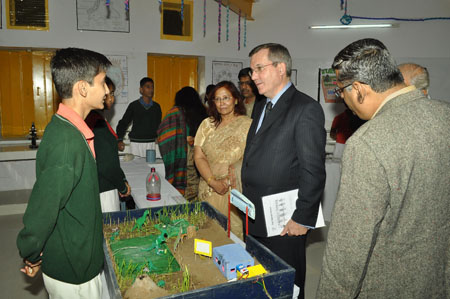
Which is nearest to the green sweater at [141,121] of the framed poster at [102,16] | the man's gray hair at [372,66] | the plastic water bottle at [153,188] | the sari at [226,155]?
the framed poster at [102,16]

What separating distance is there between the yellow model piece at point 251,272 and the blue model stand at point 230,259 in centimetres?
2

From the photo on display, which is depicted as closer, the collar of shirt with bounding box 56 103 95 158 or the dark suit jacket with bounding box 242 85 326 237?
the collar of shirt with bounding box 56 103 95 158

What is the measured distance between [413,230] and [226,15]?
16.8 feet

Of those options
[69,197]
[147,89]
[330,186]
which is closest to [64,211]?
[69,197]

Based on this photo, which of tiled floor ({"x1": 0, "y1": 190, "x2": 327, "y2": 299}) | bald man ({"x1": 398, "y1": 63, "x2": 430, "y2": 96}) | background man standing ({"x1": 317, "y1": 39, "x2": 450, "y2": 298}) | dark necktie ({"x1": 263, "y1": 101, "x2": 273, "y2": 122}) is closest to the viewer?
background man standing ({"x1": 317, "y1": 39, "x2": 450, "y2": 298})

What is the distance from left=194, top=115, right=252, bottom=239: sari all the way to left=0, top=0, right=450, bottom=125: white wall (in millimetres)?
3154

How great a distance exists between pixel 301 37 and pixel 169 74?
7.55 feet

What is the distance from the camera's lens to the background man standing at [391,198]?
3.01ft

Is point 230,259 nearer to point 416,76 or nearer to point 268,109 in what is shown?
point 268,109

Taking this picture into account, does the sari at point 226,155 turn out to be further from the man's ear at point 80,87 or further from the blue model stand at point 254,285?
the man's ear at point 80,87

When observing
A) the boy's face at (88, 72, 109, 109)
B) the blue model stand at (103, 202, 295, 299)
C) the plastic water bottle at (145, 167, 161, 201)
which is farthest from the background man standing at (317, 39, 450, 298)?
the plastic water bottle at (145, 167, 161, 201)

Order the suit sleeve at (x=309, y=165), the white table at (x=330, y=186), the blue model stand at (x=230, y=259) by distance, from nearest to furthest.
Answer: the blue model stand at (x=230, y=259) < the suit sleeve at (x=309, y=165) < the white table at (x=330, y=186)

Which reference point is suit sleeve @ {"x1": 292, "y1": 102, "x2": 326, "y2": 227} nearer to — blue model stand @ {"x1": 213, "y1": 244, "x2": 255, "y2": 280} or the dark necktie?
the dark necktie

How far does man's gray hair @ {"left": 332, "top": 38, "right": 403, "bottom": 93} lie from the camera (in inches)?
39.7
